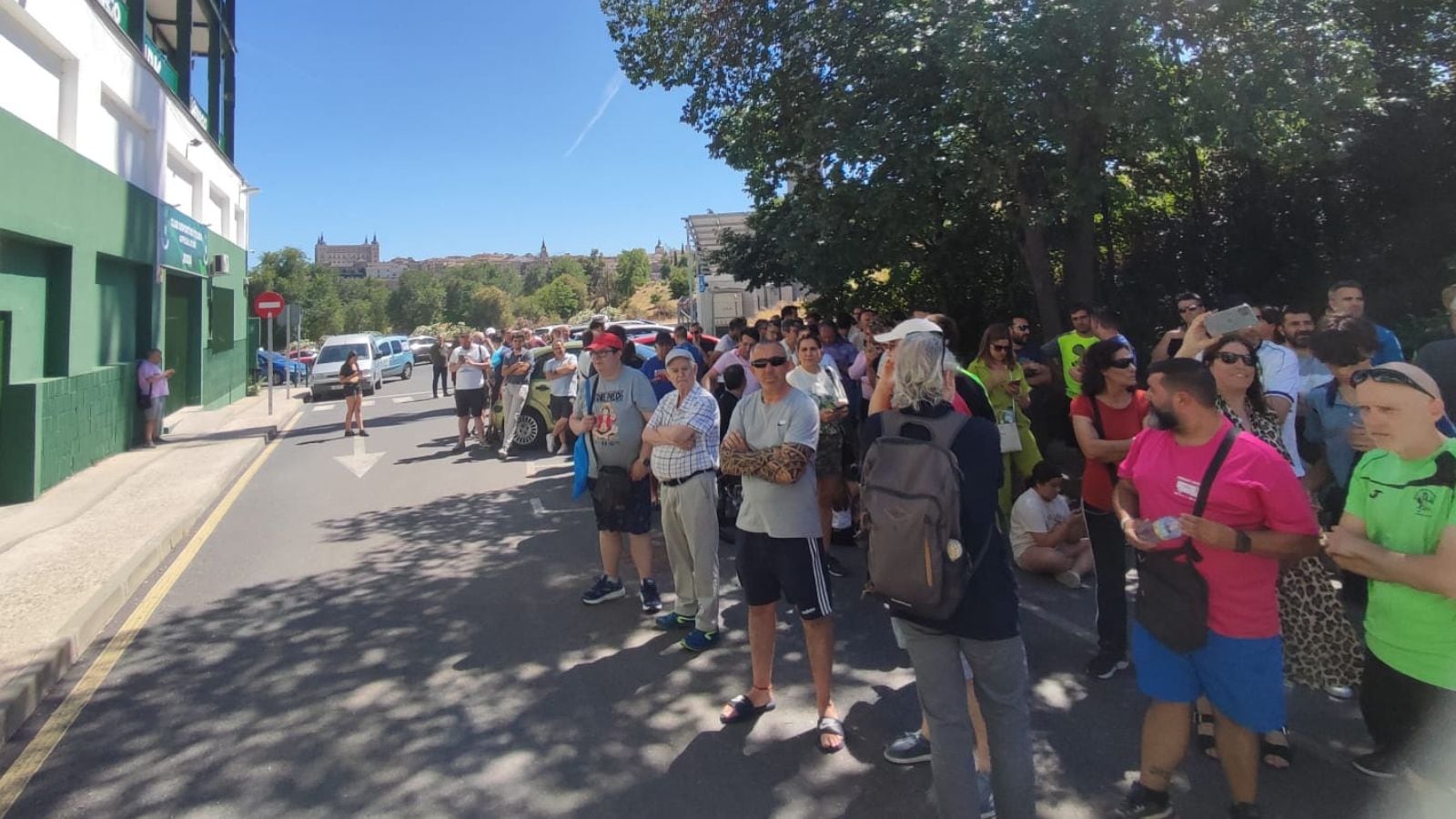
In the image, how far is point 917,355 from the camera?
2688mm

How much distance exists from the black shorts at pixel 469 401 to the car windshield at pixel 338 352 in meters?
13.3

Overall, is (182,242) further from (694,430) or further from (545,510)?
(694,430)

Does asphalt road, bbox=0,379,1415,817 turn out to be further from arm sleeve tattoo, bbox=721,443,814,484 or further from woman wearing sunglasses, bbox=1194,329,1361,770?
arm sleeve tattoo, bbox=721,443,814,484

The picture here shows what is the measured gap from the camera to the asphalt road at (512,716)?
10.8 ft

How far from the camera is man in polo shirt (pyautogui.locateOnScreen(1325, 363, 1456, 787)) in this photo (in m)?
2.46

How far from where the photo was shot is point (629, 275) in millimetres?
103750

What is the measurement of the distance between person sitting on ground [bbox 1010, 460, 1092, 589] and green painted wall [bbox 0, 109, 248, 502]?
992 centimetres

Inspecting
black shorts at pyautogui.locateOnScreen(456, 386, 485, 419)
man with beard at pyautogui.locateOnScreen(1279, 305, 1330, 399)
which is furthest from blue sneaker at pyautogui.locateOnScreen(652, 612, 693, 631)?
black shorts at pyautogui.locateOnScreen(456, 386, 485, 419)

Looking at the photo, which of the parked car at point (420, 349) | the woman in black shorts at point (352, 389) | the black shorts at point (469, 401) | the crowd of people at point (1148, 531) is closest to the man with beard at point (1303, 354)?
the crowd of people at point (1148, 531)

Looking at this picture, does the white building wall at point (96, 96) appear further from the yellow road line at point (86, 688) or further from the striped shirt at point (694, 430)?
the striped shirt at point (694, 430)

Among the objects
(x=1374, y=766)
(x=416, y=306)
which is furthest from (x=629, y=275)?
(x=1374, y=766)

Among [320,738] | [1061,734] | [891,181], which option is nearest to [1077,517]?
[1061,734]

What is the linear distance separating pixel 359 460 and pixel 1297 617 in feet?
38.7

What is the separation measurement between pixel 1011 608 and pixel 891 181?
8435mm
